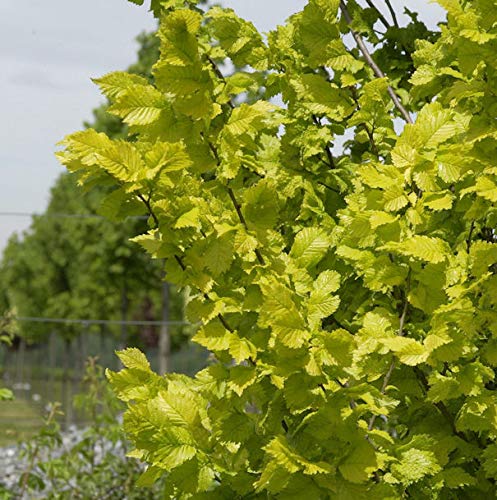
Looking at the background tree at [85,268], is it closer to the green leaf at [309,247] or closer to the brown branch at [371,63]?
the brown branch at [371,63]

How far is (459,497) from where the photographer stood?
2418mm

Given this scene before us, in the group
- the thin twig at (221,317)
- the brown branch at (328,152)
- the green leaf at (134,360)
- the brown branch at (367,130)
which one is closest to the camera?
the thin twig at (221,317)

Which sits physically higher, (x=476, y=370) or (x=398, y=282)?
(x=398, y=282)

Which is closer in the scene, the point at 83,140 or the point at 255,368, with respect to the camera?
the point at 83,140

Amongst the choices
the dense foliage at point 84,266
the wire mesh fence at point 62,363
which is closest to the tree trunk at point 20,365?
the wire mesh fence at point 62,363

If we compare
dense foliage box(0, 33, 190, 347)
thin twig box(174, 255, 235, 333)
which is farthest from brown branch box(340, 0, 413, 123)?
dense foliage box(0, 33, 190, 347)

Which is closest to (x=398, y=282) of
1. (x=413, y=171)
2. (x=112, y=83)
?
(x=413, y=171)

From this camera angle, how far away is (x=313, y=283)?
2.12m

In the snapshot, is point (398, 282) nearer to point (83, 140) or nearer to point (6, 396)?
point (83, 140)

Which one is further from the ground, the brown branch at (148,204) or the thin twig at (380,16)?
the thin twig at (380,16)

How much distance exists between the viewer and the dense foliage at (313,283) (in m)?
1.91

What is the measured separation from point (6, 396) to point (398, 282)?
8.37ft

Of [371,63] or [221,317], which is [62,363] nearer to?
[371,63]

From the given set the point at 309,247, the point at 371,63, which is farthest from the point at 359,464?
the point at 371,63
